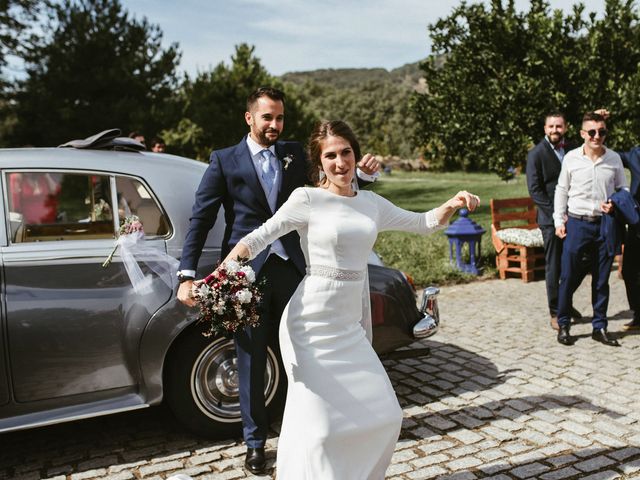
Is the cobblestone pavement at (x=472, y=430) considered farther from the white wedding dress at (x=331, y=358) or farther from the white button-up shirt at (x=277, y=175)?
the white button-up shirt at (x=277, y=175)

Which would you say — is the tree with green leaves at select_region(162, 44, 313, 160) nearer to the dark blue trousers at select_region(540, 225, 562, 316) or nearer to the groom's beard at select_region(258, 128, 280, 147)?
the dark blue trousers at select_region(540, 225, 562, 316)

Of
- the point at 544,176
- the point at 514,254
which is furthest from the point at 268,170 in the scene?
the point at 514,254

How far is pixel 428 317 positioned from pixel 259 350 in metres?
1.43

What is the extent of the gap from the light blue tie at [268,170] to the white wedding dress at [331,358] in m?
0.70

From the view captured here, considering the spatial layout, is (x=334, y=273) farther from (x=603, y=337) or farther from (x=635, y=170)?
(x=635, y=170)

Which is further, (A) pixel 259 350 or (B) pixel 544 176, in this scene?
(B) pixel 544 176

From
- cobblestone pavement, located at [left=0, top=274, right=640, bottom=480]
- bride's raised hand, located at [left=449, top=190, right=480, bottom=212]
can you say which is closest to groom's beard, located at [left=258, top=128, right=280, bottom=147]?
bride's raised hand, located at [left=449, top=190, right=480, bottom=212]

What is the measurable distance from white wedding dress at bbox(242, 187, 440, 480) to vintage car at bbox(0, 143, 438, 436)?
1.13m

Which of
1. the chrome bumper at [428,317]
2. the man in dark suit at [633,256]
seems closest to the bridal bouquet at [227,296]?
the chrome bumper at [428,317]

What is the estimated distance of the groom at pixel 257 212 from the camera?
12.1 feet

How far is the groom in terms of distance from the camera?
3685 mm

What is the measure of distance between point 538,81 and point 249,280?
957 centimetres

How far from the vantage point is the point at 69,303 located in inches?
148

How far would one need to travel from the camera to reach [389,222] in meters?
3.33
